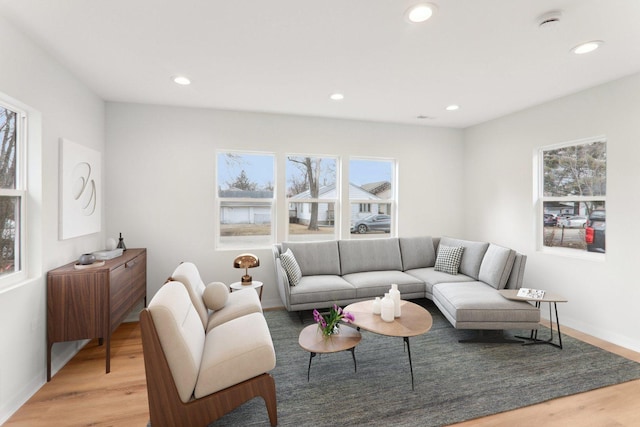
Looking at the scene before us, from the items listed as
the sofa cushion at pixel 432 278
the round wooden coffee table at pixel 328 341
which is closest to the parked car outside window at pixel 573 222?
the sofa cushion at pixel 432 278

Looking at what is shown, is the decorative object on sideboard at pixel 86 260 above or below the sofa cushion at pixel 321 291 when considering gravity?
above

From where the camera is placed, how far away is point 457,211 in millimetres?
5195

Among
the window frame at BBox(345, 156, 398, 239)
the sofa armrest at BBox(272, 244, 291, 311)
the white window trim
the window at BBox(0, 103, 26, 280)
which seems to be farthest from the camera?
the window frame at BBox(345, 156, 398, 239)

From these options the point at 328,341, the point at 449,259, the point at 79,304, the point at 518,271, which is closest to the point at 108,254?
the point at 79,304

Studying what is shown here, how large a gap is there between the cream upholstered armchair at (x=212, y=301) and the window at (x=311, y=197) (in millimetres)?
1741

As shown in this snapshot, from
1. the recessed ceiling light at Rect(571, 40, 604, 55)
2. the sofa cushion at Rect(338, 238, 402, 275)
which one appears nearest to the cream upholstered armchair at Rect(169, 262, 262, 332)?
the sofa cushion at Rect(338, 238, 402, 275)

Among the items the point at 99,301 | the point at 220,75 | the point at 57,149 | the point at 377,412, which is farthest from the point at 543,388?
the point at 57,149

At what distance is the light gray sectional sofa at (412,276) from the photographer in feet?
9.97

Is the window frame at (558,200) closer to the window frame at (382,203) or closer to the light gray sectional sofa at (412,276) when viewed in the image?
→ the light gray sectional sofa at (412,276)

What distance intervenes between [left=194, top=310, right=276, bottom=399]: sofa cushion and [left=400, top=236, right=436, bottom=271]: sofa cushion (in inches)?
111

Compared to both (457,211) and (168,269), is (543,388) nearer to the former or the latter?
(457,211)

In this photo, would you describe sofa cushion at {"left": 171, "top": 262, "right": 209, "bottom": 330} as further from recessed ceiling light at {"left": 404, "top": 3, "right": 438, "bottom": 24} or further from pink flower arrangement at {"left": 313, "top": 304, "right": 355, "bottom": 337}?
recessed ceiling light at {"left": 404, "top": 3, "right": 438, "bottom": 24}

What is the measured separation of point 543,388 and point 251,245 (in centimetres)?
337

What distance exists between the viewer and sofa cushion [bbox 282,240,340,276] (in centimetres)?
413
